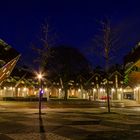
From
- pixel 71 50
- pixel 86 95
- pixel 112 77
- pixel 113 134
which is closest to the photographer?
pixel 113 134

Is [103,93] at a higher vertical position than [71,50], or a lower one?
lower

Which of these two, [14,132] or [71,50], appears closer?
[14,132]

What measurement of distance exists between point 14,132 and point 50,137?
2454 mm

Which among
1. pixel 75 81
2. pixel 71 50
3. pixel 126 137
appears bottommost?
pixel 126 137

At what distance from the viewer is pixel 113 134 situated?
1717 centimetres

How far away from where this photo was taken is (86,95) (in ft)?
367

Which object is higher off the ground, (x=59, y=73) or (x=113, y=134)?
(x=59, y=73)

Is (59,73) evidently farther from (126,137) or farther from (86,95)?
(126,137)

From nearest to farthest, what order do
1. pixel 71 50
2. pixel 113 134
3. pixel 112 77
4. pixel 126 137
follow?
1. pixel 126 137
2. pixel 113 134
3. pixel 71 50
4. pixel 112 77

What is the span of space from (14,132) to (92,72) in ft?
305

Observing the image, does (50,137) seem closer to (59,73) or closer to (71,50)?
(59,73)

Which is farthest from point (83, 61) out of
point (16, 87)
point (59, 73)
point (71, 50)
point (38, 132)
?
point (38, 132)

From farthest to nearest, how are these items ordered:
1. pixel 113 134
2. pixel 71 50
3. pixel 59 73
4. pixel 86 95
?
1. pixel 86 95
2. pixel 71 50
3. pixel 59 73
4. pixel 113 134

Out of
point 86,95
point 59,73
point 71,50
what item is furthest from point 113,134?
point 86,95
